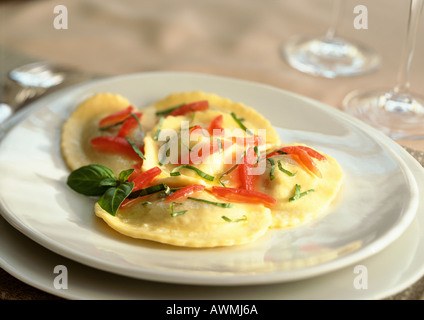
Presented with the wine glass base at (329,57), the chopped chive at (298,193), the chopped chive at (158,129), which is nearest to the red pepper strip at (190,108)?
the chopped chive at (158,129)

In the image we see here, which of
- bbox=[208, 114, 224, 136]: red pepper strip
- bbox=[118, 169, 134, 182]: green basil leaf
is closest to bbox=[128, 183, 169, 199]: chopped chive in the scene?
bbox=[118, 169, 134, 182]: green basil leaf

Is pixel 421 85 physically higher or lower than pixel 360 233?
lower

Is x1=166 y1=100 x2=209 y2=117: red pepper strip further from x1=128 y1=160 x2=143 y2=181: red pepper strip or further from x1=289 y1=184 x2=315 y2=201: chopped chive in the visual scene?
x1=289 y1=184 x2=315 y2=201: chopped chive

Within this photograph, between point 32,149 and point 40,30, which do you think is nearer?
point 32,149

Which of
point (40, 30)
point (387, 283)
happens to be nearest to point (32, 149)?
point (387, 283)

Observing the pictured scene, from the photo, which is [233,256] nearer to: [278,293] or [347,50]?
[278,293]

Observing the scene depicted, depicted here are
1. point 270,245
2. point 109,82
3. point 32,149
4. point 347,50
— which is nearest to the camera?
point 270,245
